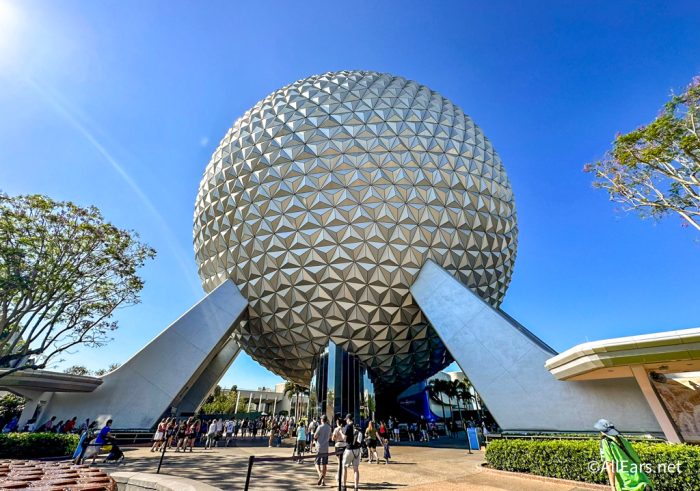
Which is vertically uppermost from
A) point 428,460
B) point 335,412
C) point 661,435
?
point 335,412

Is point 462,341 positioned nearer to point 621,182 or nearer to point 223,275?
point 621,182

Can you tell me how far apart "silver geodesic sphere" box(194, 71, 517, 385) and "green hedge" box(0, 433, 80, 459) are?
357 inches

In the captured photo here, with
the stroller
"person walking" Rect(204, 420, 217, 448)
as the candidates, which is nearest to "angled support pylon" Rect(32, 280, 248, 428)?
"person walking" Rect(204, 420, 217, 448)

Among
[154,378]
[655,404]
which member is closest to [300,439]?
[154,378]

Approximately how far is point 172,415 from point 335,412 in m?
7.77

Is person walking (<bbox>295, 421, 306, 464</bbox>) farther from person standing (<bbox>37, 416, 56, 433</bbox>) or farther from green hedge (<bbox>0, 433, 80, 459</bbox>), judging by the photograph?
person standing (<bbox>37, 416, 56, 433</bbox>)

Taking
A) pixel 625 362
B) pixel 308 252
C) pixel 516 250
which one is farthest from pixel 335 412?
pixel 516 250

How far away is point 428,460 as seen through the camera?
11.2 m

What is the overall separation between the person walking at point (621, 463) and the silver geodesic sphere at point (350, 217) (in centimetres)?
1303

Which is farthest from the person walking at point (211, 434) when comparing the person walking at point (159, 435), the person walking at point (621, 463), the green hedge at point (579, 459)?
the person walking at point (621, 463)

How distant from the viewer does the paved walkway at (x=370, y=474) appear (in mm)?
7090

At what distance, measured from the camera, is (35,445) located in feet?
36.3

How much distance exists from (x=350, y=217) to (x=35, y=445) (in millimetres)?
14642

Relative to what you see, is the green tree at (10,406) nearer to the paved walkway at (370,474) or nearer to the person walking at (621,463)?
the paved walkway at (370,474)
